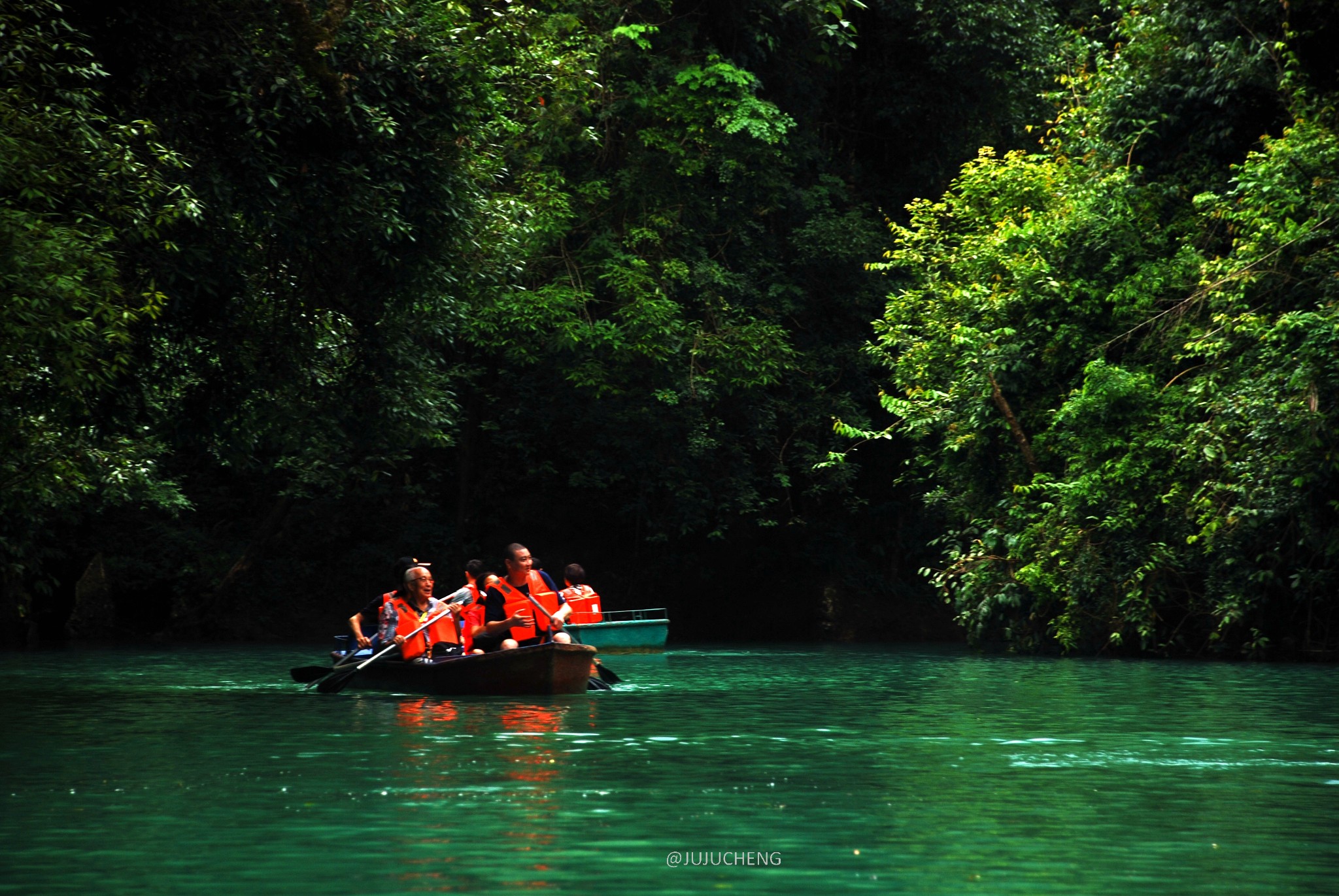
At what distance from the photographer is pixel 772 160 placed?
31.5m

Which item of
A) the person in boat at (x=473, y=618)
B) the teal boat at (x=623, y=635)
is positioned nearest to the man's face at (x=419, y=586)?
the person in boat at (x=473, y=618)

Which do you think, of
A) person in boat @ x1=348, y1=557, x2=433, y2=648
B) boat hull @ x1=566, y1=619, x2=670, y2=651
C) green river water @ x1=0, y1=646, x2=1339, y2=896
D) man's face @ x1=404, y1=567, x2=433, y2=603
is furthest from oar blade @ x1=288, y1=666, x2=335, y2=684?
boat hull @ x1=566, y1=619, x2=670, y2=651

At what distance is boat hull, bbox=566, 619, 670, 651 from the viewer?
26.9 meters

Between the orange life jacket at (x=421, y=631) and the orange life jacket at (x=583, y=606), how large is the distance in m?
9.21

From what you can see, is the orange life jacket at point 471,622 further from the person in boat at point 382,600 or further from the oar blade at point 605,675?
the oar blade at point 605,675

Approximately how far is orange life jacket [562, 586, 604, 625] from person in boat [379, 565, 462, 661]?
29.9ft

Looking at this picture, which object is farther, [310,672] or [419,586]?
[310,672]

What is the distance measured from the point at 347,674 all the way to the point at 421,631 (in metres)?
0.87

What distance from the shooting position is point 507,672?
16281 millimetres

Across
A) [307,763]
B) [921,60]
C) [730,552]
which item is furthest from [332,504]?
[307,763]

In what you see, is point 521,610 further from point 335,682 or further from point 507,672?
point 335,682

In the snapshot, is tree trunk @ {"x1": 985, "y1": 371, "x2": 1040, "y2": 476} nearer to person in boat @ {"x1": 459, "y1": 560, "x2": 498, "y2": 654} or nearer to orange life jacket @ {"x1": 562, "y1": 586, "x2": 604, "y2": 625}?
orange life jacket @ {"x1": 562, "y1": 586, "x2": 604, "y2": 625}

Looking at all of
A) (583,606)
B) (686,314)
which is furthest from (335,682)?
(686,314)

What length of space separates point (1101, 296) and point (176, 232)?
14.1 metres
